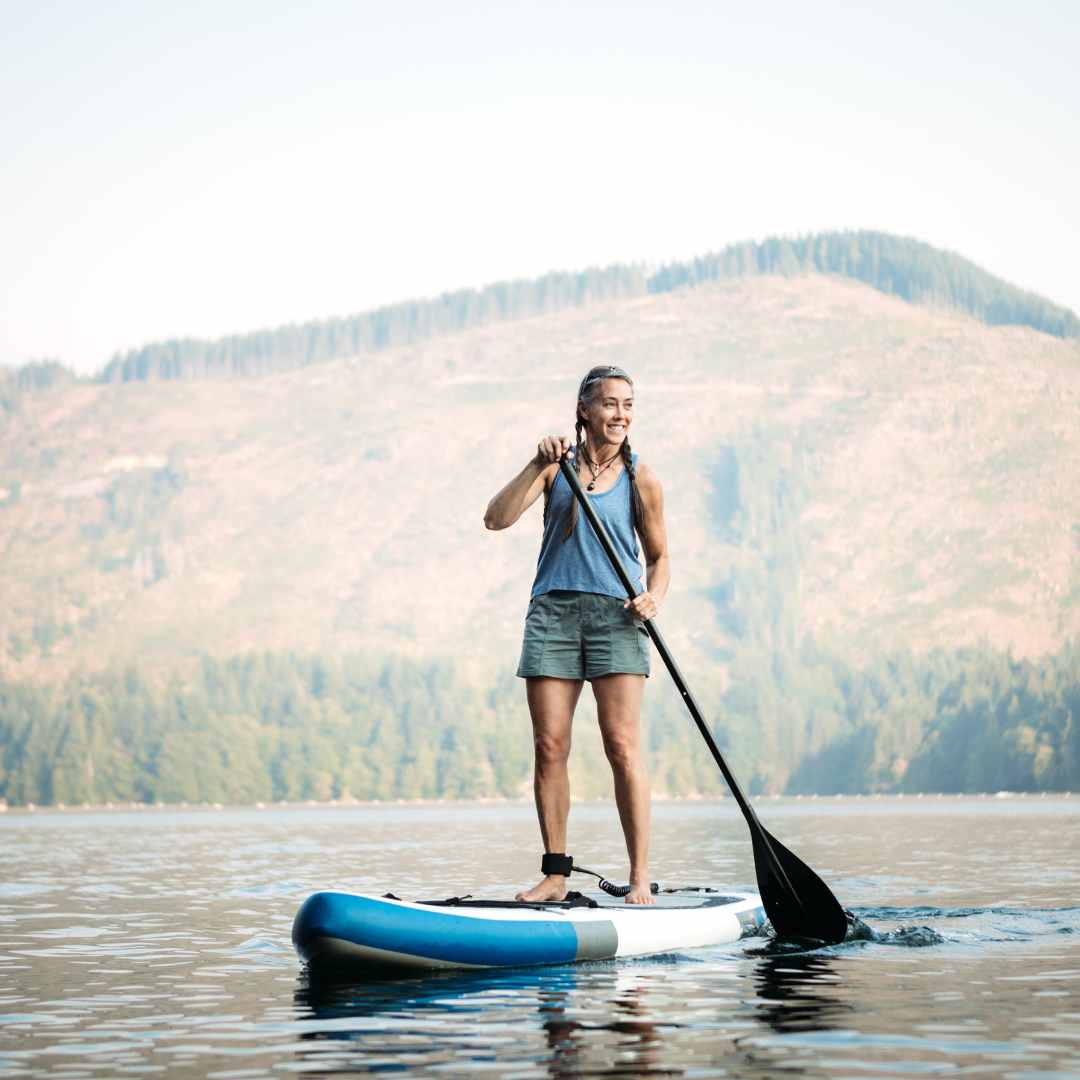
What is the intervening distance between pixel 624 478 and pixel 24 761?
524 ft

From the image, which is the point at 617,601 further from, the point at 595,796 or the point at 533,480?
A: the point at 595,796

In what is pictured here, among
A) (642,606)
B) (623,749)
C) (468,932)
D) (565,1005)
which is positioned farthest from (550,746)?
(565,1005)

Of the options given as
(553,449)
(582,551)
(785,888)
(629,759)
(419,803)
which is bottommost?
(785,888)

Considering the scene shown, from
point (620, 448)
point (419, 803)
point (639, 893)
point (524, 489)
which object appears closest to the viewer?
point (524, 489)

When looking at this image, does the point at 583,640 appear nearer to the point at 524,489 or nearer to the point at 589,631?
the point at 589,631

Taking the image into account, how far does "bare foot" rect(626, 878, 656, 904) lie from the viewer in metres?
13.3

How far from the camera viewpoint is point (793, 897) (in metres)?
13.9

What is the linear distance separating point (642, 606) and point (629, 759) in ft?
3.36

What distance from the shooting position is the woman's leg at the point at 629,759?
13.1 metres

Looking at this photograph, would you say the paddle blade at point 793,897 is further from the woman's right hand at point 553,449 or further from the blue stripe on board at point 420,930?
the woman's right hand at point 553,449

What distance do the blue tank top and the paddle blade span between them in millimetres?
2063

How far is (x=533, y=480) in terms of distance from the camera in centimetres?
1299

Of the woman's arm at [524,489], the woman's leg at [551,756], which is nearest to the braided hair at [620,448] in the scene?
the woman's arm at [524,489]

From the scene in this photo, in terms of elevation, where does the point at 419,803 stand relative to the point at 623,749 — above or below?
below
